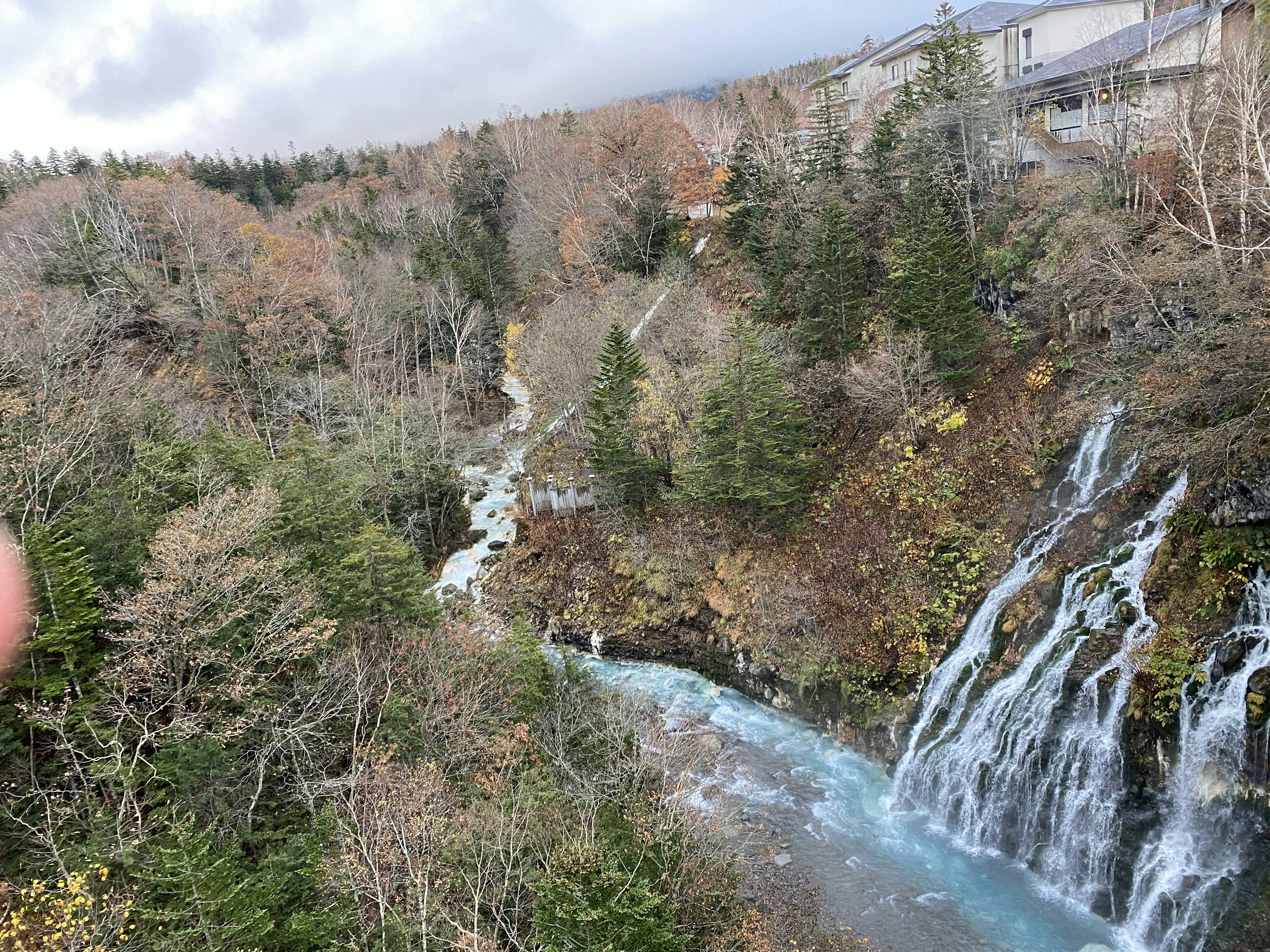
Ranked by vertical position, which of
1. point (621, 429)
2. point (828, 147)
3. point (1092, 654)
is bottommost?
point (1092, 654)

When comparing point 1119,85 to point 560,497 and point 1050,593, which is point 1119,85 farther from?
point 560,497

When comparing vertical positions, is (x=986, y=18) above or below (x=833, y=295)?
above

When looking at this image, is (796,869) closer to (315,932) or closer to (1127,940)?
(1127,940)

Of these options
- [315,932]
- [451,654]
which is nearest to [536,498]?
[451,654]

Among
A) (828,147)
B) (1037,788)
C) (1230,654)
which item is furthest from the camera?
(828,147)

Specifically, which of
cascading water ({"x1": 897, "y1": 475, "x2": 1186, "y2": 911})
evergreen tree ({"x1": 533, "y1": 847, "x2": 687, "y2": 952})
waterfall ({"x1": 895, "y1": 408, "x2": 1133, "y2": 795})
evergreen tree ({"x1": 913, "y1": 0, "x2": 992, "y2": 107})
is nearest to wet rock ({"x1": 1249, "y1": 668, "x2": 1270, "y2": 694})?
cascading water ({"x1": 897, "y1": 475, "x2": 1186, "y2": 911})

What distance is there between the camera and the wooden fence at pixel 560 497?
3241 cm

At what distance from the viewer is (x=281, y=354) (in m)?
40.6

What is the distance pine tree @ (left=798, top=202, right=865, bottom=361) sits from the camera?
28.6 meters

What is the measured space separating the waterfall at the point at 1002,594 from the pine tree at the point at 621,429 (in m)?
13.6

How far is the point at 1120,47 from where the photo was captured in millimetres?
28375

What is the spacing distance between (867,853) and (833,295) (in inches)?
819

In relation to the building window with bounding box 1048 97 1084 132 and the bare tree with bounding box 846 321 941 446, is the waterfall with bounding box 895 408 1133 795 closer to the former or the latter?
the bare tree with bounding box 846 321 941 446

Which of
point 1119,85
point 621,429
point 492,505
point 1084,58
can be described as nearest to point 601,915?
point 621,429
